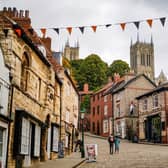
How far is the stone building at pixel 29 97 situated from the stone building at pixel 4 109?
0.38m

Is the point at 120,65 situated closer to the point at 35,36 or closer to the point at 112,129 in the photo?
the point at 112,129

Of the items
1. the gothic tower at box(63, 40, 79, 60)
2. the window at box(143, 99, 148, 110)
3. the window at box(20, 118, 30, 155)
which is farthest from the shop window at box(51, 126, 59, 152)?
the gothic tower at box(63, 40, 79, 60)

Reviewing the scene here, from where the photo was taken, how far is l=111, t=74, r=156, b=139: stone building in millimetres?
55653

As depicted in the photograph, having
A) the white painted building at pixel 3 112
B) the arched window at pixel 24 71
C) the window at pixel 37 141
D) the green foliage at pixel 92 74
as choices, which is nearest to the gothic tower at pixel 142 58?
the green foliage at pixel 92 74

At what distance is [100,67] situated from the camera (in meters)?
80.9

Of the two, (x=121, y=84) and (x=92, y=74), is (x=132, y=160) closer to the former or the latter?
(x=121, y=84)

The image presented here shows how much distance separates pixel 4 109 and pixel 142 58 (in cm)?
12593

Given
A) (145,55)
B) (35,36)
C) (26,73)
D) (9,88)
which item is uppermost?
(145,55)

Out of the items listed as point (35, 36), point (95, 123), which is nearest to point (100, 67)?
point (95, 123)

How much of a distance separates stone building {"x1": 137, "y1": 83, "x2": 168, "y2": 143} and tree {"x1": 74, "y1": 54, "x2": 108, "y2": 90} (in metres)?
26.9

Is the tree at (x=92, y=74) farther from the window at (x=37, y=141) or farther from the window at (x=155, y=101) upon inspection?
the window at (x=37, y=141)

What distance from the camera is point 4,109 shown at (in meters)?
16.8

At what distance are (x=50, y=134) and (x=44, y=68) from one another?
194 inches

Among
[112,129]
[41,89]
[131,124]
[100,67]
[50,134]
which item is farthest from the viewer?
[100,67]
